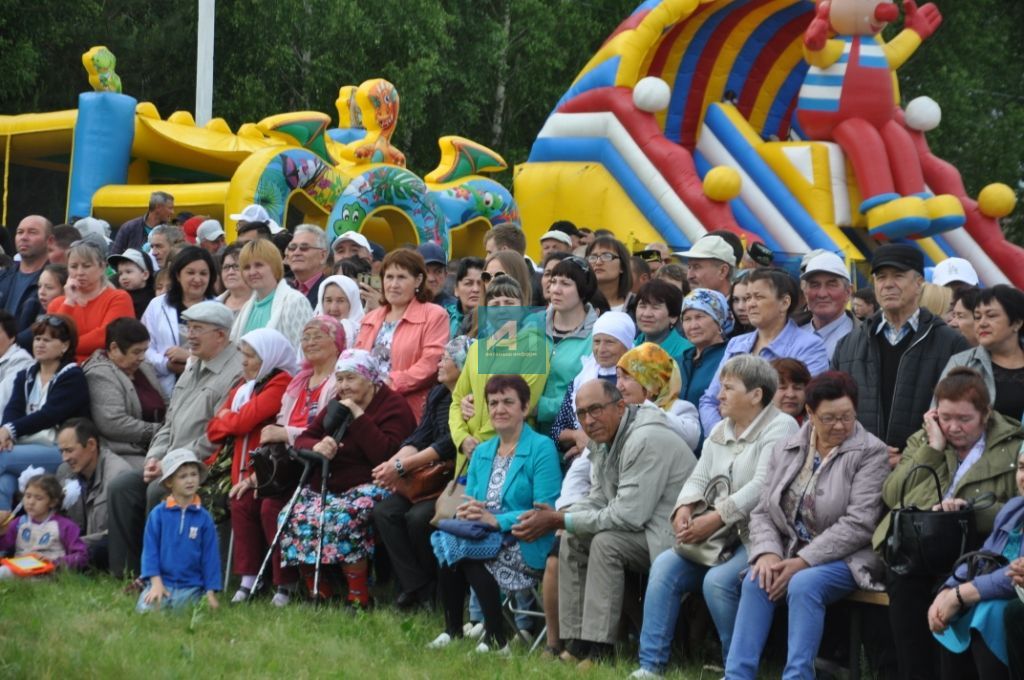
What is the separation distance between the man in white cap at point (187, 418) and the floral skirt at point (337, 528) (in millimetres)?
991

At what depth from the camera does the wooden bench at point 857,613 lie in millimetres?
6566

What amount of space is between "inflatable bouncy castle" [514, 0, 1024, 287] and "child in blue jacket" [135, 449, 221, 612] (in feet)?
33.9

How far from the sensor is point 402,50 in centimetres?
2788

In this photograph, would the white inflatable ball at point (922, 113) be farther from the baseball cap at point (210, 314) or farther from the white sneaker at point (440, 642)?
the white sneaker at point (440, 642)

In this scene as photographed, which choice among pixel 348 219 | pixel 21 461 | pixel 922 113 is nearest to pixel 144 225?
pixel 348 219

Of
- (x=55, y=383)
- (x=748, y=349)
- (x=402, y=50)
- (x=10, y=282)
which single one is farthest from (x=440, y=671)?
(x=402, y=50)

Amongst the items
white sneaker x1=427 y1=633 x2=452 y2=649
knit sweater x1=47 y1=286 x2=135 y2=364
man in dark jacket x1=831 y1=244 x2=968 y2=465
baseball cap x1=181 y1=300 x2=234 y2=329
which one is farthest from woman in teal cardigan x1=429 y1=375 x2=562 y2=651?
knit sweater x1=47 y1=286 x2=135 y2=364

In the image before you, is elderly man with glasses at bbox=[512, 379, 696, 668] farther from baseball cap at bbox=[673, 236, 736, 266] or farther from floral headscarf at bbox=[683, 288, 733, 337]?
baseball cap at bbox=[673, 236, 736, 266]

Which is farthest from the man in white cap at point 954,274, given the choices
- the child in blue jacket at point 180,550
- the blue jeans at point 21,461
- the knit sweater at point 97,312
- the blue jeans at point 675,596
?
the blue jeans at point 21,461

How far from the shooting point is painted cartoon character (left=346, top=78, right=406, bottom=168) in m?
18.3

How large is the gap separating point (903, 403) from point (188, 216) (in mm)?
9239

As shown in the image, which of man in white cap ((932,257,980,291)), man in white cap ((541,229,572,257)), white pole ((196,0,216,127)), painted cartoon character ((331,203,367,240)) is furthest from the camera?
white pole ((196,0,216,127))

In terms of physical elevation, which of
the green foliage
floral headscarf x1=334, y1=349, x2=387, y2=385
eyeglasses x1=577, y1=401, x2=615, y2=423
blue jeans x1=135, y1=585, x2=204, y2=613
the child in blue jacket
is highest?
the green foliage
